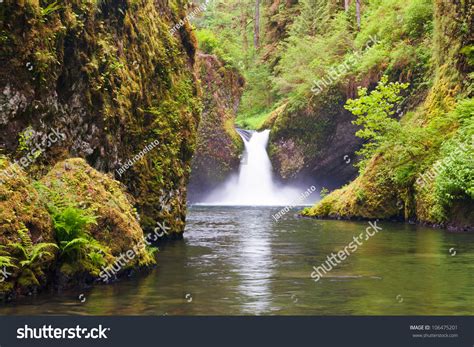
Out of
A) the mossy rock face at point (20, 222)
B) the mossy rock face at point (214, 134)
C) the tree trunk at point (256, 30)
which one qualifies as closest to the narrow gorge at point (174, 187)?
the mossy rock face at point (20, 222)

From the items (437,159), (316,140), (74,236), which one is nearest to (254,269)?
(74,236)

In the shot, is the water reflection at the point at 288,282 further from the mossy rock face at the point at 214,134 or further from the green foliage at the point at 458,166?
the mossy rock face at the point at 214,134

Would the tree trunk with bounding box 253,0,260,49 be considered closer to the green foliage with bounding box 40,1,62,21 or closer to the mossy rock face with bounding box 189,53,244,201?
the mossy rock face with bounding box 189,53,244,201

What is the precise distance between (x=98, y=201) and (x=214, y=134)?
32421mm

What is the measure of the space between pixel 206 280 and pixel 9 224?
343 centimetres

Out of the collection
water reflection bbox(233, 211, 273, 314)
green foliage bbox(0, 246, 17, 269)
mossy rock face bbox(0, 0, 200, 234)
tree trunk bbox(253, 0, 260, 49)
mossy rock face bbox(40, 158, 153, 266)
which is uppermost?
tree trunk bbox(253, 0, 260, 49)

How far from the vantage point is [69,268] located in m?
9.44

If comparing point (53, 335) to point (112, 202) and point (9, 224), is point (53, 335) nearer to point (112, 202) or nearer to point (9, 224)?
point (9, 224)

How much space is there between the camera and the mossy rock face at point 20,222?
8523 mm

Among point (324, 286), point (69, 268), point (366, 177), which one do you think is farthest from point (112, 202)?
point (366, 177)

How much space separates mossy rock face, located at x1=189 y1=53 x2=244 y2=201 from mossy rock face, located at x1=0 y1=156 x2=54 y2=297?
107ft

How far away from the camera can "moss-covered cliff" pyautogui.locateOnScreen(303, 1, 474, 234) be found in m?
19.9

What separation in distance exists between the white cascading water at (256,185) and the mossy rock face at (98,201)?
1170 inches

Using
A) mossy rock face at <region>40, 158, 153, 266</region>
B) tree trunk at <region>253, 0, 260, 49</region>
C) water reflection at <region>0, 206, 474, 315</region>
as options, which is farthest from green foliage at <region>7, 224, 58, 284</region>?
tree trunk at <region>253, 0, 260, 49</region>
